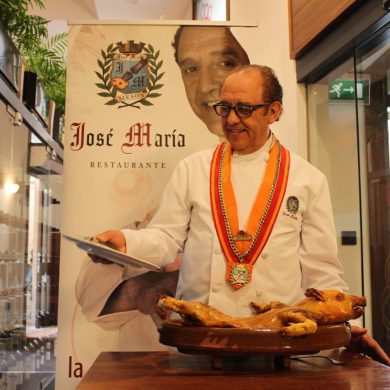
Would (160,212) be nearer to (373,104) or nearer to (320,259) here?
(320,259)

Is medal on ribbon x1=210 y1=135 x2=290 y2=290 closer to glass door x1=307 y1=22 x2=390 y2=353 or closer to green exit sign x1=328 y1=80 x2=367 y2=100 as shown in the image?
glass door x1=307 y1=22 x2=390 y2=353

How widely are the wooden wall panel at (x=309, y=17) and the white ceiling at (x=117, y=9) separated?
3712 millimetres

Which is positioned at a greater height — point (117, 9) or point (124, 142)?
point (117, 9)

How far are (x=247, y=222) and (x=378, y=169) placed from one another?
133 centimetres

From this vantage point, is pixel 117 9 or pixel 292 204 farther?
pixel 117 9

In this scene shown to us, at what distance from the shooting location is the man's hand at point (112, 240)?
1.65 metres

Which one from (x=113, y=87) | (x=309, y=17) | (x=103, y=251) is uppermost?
(x=309, y=17)

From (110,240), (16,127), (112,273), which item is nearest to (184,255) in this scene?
(110,240)

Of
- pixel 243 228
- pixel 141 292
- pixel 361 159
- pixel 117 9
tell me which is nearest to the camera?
pixel 243 228

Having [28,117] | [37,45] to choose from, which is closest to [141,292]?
[28,117]

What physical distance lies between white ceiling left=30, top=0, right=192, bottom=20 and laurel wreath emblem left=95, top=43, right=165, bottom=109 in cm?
445

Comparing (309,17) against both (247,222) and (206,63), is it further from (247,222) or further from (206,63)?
(247,222)

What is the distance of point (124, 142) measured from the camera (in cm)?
253

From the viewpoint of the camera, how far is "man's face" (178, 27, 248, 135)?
2.58m
